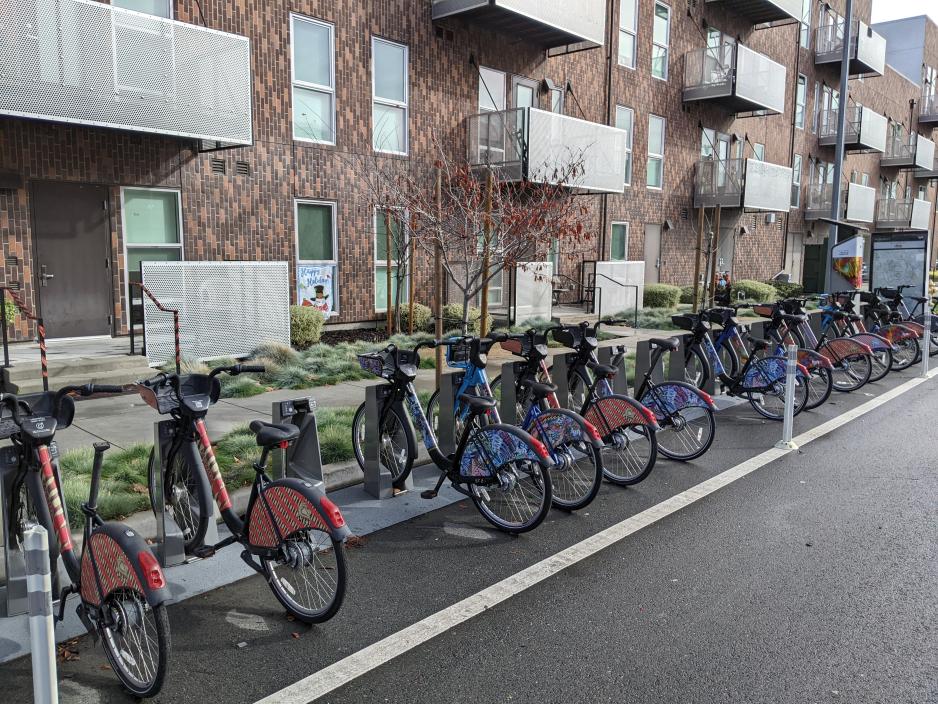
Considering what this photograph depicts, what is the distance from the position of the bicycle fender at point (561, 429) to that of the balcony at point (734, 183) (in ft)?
62.0

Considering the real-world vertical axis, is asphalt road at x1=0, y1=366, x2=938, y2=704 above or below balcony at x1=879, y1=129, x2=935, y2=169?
below

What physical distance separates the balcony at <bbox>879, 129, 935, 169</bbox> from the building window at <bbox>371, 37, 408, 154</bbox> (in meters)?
30.9

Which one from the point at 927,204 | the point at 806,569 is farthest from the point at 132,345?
the point at 927,204

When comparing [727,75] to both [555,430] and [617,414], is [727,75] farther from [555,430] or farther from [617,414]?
→ [555,430]

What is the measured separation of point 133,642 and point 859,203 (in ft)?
113

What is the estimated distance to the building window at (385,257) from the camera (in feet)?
47.9

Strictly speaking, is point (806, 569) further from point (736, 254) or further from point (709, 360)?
point (736, 254)

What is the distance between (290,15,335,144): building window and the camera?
44.1 feet

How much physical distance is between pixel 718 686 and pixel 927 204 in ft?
138

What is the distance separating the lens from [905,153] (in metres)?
37.2

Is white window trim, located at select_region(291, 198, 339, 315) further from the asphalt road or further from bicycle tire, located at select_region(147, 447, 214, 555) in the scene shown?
bicycle tire, located at select_region(147, 447, 214, 555)

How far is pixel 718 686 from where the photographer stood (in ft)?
11.0

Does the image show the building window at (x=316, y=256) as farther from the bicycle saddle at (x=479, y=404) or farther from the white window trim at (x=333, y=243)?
the bicycle saddle at (x=479, y=404)

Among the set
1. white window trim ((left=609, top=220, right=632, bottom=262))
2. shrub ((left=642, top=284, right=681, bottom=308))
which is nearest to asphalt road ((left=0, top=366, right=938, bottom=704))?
shrub ((left=642, top=284, right=681, bottom=308))
